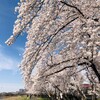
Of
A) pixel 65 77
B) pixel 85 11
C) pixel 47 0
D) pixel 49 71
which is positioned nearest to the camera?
pixel 47 0

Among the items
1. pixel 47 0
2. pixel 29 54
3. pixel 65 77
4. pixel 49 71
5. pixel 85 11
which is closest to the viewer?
pixel 47 0

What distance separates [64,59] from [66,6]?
10.3 feet

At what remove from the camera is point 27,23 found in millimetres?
9758

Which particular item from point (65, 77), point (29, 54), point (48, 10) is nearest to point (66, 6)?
point (48, 10)

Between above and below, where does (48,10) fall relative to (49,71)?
above

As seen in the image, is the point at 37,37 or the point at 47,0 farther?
the point at 37,37

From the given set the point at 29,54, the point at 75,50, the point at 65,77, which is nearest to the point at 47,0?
the point at 29,54

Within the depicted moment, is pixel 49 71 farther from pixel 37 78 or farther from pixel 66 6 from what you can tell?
pixel 66 6

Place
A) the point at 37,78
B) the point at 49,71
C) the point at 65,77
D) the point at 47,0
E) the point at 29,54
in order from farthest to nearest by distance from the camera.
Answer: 1. the point at 65,77
2. the point at 49,71
3. the point at 37,78
4. the point at 29,54
5. the point at 47,0

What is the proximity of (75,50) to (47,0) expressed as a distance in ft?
11.3

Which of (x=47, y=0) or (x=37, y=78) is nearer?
(x=47, y=0)

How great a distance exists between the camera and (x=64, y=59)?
13.5 meters

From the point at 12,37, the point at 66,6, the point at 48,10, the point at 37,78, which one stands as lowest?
the point at 37,78

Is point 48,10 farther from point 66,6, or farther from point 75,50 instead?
point 75,50
